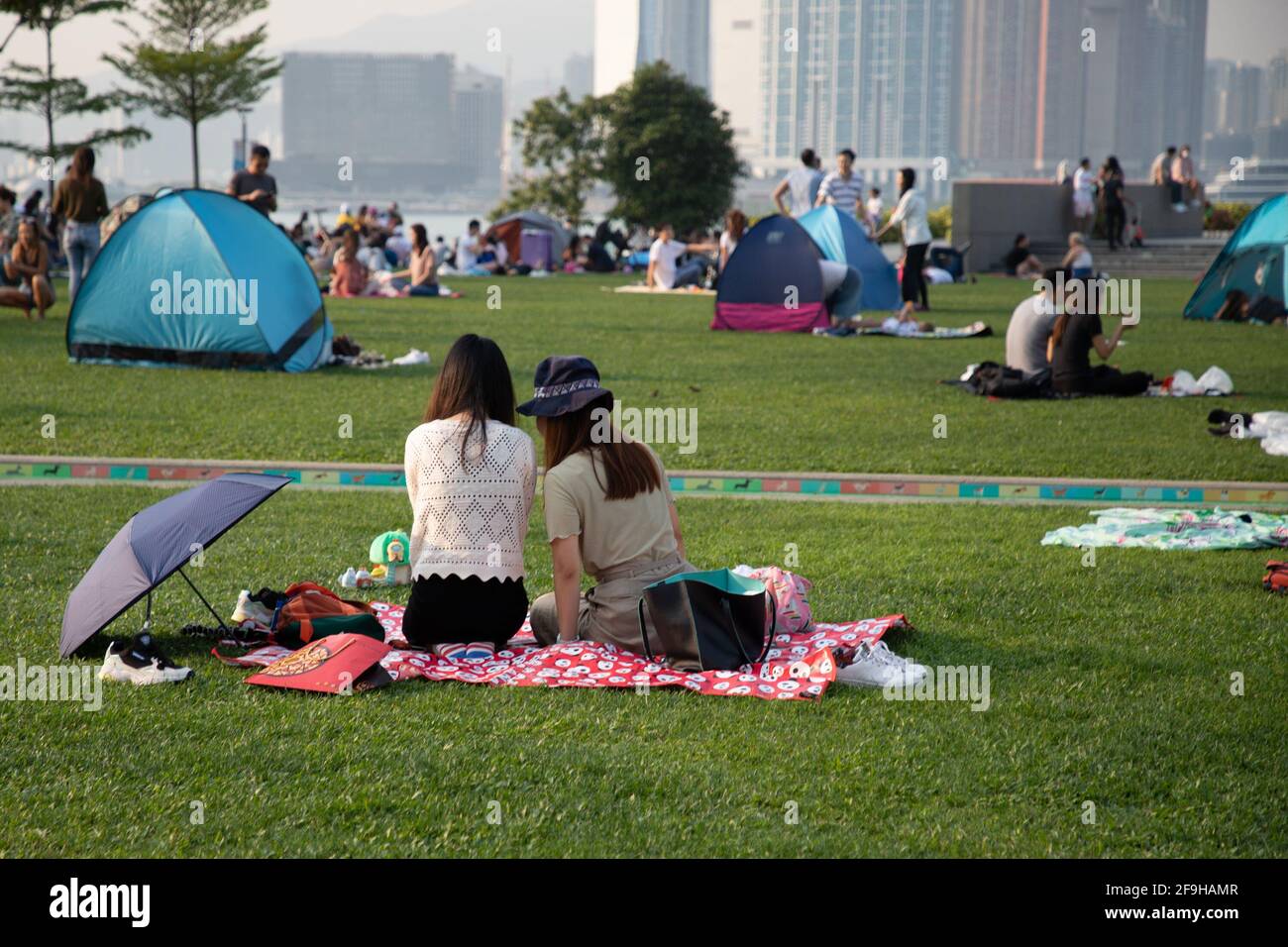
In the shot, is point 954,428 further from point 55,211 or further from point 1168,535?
point 55,211

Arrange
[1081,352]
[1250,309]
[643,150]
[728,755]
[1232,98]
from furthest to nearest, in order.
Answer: [1232,98] < [643,150] < [1250,309] < [1081,352] < [728,755]

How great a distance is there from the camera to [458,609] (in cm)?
559

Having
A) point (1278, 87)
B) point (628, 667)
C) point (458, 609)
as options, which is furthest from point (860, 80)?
point (628, 667)

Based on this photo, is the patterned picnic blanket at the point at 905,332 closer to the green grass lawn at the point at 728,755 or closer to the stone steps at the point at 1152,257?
the green grass lawn at the point at 728,755

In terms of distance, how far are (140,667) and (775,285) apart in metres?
14.9

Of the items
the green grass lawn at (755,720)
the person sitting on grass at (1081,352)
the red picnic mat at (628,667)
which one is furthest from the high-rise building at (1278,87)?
the red picnic mat at (628,667)

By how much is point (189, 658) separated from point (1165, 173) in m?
36.7

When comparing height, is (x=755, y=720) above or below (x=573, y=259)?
below

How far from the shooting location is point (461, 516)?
5543mm

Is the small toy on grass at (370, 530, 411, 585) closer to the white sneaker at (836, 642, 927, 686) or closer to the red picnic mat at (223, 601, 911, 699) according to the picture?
the red picnic mat at (223, 601, 911, 699)

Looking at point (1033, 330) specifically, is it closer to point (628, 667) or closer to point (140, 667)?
point (628, 667)

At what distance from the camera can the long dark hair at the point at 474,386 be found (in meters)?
5.54

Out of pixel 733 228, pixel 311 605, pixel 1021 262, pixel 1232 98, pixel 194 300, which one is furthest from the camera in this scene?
pixel 1232 98
